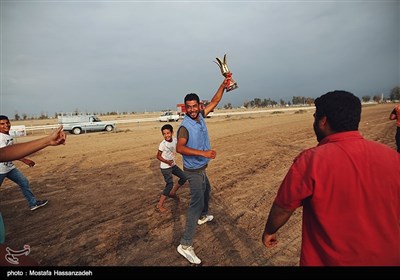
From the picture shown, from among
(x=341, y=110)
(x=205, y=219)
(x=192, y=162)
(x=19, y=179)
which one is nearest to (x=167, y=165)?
(x=205, y=219)

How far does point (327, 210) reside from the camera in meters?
1.56

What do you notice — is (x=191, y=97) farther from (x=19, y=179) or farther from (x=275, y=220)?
(x=19, y=179)

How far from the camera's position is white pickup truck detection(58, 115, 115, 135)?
2466cm

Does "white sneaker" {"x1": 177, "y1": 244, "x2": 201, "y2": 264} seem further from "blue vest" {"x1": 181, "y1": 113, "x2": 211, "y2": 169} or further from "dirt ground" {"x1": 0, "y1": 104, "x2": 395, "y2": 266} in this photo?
"blue vest" {"x1": 181, "y1": 113, "x2": 211, "y2": 169}

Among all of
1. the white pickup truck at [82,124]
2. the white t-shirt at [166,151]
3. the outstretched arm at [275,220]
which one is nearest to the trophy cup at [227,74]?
the white t-shirt at [166,151]

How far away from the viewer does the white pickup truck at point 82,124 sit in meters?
24.7

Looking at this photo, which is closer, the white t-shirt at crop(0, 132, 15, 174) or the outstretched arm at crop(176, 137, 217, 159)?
the outstretched arm at crop(176, 137, 217, 159)

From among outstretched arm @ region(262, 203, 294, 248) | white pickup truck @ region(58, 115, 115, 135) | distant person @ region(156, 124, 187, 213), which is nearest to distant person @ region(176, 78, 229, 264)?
outstretched arm @ region(262, 203, 294, 248)

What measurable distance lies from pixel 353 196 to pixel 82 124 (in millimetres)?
27055

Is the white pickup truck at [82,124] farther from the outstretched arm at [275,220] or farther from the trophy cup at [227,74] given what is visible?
the outstretched arm at [275,220]

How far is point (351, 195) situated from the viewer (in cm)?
152

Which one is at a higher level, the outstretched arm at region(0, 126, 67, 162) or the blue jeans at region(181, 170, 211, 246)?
the outstretched arm at region(0, 126, 67, 162)
